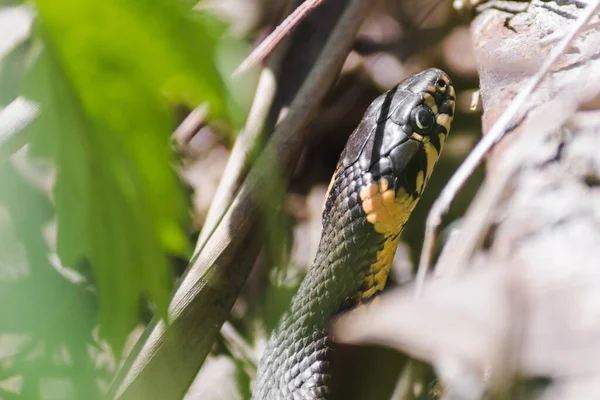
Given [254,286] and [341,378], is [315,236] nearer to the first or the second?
[254,286]

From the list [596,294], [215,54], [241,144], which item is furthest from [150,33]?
[241,144]

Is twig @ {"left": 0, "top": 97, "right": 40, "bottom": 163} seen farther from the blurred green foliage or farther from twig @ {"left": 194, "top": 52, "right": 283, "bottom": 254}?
the blurred green foliage

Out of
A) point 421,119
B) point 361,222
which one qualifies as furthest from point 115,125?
point 421,119

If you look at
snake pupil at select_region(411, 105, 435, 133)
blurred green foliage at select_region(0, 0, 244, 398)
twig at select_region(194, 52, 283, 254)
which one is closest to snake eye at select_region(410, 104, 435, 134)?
snake pupil at select_region(411, 105, 435, 133)

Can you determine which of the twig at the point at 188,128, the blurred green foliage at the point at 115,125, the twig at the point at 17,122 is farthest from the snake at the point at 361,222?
the blurred green foliage at the point at 115,125

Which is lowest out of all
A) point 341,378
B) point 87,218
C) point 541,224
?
point 341,378

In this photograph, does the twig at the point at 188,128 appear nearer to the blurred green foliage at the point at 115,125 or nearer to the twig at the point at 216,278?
the twig at the point at 216,278
